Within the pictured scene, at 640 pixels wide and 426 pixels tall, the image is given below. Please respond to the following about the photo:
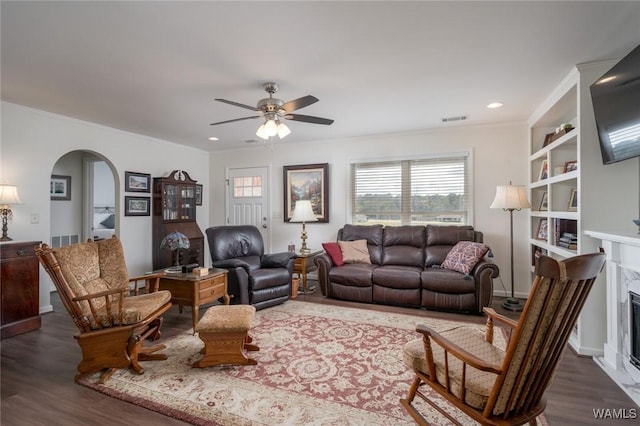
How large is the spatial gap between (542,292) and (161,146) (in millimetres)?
5745

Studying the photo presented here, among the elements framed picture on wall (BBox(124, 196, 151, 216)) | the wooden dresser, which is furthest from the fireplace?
framed picture on wall (BBox(124, 196, 151, 216))

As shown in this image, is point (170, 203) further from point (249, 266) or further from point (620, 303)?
point (620, 303)

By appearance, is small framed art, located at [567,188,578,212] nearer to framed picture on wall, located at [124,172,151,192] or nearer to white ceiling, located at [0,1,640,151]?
white ceiling, located at [0,1,640,151]

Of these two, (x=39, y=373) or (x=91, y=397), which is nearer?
(x=91, y=397)

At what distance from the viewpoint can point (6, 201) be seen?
3.21m

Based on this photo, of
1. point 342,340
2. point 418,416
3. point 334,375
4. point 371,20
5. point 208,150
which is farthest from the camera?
point 208,150

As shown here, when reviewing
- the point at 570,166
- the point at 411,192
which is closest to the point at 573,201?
the point at 570,166

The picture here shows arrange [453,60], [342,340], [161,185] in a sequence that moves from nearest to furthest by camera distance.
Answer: [453,60] → [342,340] → [161,185]

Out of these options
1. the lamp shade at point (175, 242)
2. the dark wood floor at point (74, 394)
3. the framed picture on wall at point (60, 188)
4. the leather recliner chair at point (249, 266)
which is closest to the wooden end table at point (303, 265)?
the leather recliner chair at point (249, 266)

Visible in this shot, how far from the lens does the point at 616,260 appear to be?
92.0 inches

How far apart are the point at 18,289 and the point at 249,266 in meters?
2.36

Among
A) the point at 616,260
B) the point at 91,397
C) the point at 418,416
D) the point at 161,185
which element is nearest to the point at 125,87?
the point at 161,185

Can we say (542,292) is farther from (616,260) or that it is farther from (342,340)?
(342,340)

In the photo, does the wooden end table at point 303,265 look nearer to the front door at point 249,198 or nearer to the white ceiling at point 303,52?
the front door at point 249,198
